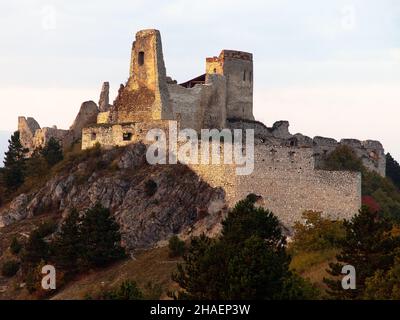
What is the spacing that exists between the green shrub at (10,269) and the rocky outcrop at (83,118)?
17.5 meters

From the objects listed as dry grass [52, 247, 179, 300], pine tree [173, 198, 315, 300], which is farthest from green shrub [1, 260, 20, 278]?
pine tree [173, 198, 315, 300]

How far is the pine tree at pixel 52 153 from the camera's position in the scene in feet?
278

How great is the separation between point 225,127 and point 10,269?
17921 millimetres

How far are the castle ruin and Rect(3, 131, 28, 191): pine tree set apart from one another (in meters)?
2.73

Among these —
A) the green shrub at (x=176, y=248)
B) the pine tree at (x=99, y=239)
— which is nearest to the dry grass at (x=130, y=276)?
the green shrub at (x=176, y=248)

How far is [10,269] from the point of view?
74438 millimetres

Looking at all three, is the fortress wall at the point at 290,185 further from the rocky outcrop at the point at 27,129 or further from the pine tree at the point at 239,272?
the rocky outcrop at the point at 27,129

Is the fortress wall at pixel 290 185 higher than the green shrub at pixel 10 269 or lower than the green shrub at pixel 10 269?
higher

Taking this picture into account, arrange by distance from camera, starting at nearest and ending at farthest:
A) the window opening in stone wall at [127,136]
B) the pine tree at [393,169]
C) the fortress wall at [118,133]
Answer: the fortress wall at [118,133] → the window opening in stone wall at [127,136] → the pine tree at [393,169]

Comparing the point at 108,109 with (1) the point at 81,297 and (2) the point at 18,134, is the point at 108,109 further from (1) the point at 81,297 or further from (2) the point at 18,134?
(1) the point at 81,297

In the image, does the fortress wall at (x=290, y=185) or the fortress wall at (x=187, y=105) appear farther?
the fortress wall at (x=187, y=105)

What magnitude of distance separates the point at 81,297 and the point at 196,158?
477 inches

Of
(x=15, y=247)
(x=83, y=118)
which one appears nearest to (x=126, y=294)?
(x=15, y=247)
